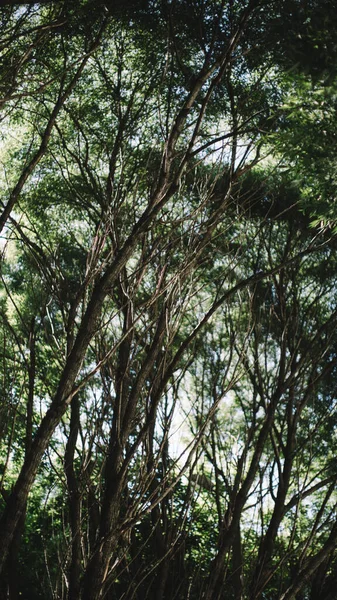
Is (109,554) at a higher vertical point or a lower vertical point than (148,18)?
lower

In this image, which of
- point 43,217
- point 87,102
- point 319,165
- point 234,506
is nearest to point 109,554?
point 234,506

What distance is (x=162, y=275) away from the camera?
6.42 ft

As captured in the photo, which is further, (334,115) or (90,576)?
(334,115)

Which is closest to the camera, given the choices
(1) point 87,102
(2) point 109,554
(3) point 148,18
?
(2) point 109,554

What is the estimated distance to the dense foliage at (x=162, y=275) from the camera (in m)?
1.98

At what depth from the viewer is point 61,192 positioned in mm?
6105

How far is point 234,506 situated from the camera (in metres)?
2.71

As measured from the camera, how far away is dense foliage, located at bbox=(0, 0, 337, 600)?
1.98 metres

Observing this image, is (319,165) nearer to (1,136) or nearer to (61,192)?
(61,192)

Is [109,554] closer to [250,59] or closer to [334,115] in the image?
[334,115]

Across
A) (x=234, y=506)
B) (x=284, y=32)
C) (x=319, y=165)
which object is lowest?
(x=234, y=506)

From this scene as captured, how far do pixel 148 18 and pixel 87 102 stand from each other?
1.10 m

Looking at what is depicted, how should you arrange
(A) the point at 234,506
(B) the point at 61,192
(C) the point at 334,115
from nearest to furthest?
(A) the point at 234,506 → (C) the point at 334,115 → (B) the point at 61,192

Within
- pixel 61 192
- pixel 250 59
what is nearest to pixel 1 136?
pixel 61 192
